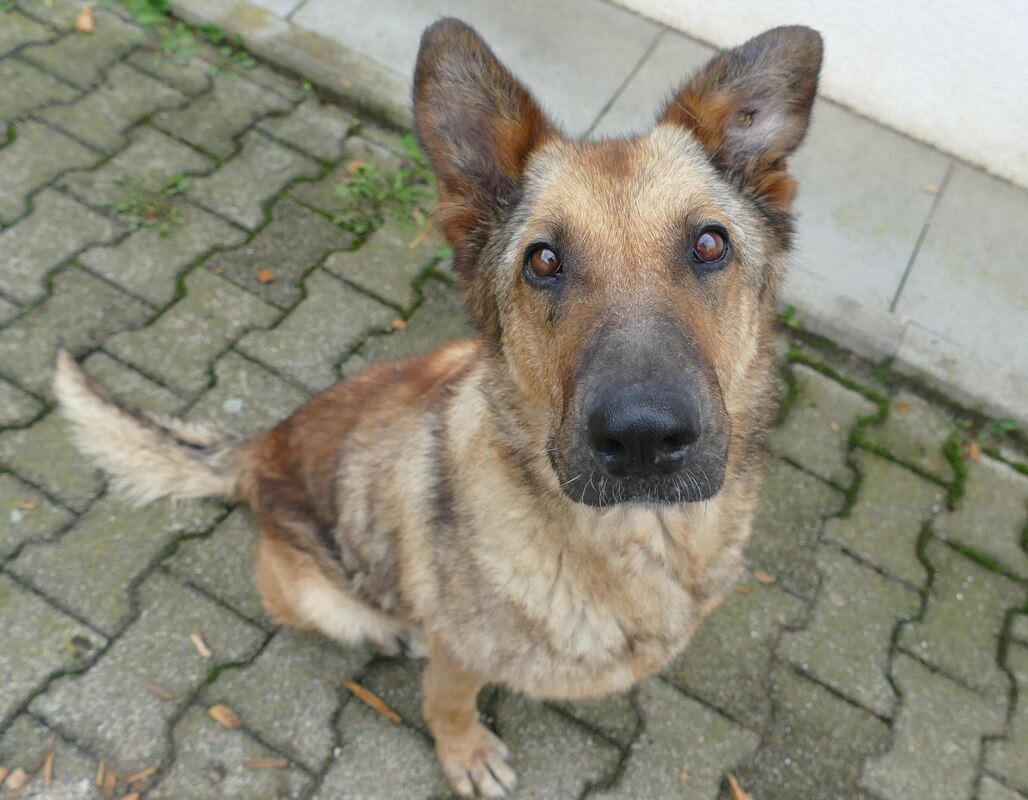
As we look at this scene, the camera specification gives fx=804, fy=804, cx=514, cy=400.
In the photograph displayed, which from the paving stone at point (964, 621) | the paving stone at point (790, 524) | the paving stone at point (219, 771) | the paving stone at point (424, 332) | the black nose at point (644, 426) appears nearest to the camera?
the black nose at point (644, 426)

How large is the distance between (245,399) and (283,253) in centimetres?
92

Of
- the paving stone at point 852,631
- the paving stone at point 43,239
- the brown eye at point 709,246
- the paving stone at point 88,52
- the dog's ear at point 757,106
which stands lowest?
the paving stone at point 852,631

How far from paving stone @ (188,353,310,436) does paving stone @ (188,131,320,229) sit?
3.04ft

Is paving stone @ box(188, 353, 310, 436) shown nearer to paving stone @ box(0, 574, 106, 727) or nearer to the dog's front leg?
paving stone @ box(0, 574, 106, 727)

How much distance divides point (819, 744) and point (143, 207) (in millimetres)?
4180

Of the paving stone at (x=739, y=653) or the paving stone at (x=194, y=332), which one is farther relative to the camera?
the paving stone at (x=194, y=332)

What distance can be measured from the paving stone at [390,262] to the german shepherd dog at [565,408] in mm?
1405

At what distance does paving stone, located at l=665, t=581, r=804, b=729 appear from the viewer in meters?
3.30

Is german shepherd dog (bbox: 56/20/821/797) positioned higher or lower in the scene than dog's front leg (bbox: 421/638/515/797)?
higher

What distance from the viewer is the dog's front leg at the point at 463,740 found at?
9.04 ft

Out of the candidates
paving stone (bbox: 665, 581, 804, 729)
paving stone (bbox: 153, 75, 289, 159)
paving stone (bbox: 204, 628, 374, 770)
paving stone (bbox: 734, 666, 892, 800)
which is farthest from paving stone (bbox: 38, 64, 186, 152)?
paving stone (bbox: 734, 666, 892, 800)

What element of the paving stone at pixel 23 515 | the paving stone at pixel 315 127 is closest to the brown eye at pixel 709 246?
the paving stone at pixel 23 515

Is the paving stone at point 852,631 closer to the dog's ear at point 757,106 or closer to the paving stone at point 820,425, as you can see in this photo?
Result: the paving stone at point 820,425

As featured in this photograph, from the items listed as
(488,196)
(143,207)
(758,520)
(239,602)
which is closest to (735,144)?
(488,196)
